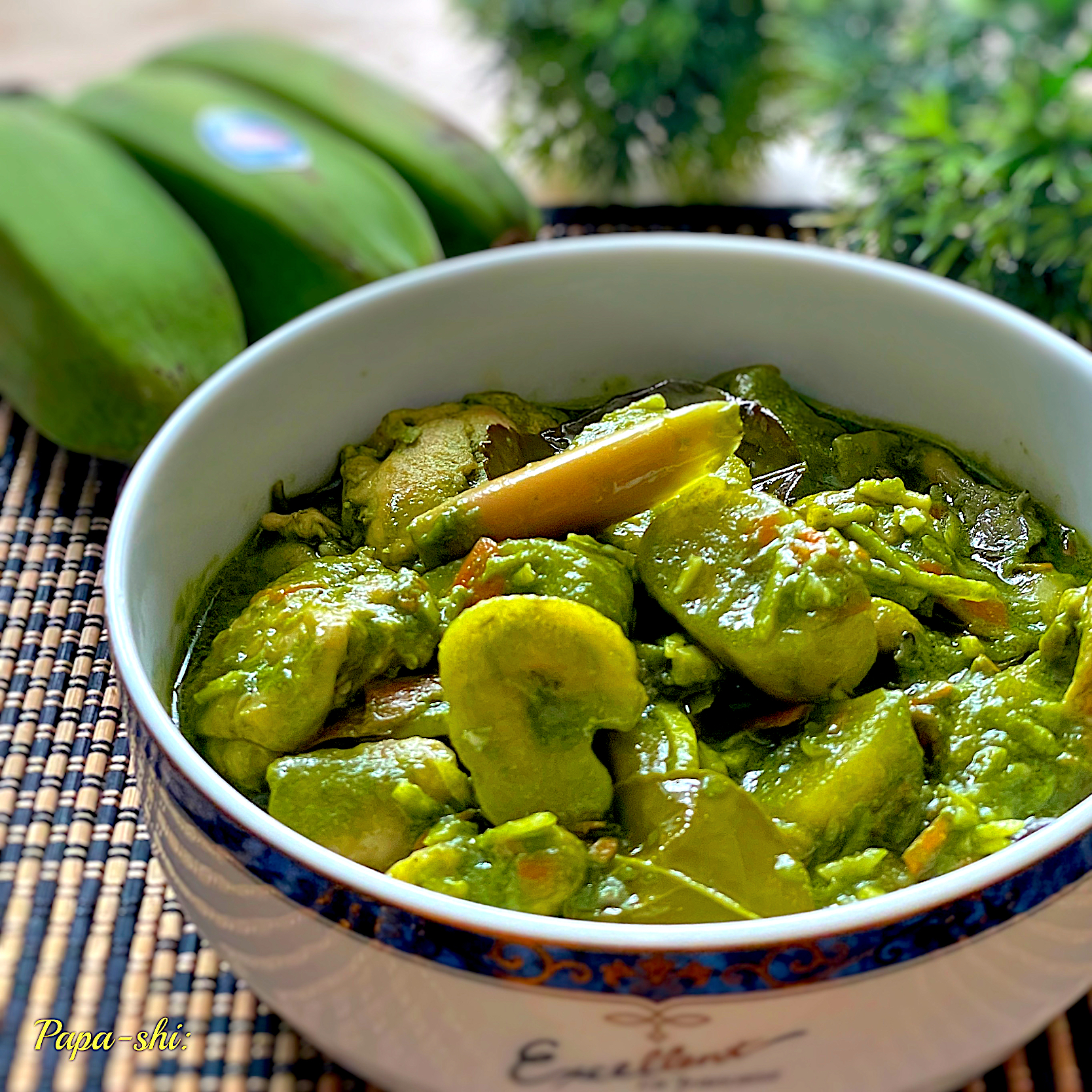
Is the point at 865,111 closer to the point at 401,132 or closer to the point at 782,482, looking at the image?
the point at 401,132

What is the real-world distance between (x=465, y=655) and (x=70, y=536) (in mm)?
860

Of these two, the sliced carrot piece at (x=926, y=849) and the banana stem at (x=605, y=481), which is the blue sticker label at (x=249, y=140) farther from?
the sliced carrot piece at (x=926, y=849)

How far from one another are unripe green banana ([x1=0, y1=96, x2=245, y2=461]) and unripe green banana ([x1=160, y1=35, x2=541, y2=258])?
435 mm

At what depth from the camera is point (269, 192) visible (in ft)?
6.66

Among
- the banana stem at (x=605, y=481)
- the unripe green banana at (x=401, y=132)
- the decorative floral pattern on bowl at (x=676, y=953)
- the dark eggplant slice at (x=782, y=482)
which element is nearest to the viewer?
the decorative floral pattern on bowl at (x=676, y=953)

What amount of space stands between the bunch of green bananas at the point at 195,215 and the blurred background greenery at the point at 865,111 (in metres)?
0.28

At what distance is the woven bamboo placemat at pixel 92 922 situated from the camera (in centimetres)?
111

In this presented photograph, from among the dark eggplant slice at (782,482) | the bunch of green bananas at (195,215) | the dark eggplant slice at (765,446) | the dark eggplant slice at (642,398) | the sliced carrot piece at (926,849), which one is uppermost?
the sliced carrot piece at (926,849)

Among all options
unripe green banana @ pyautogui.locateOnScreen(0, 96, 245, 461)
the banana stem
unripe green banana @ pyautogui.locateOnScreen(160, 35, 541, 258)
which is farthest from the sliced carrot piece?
unripe green banana @ pyautogui.locateOnScreen(160, 35, 541, 258)

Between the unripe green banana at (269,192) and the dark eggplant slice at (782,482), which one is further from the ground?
the dark eggplant slice at (782,482)

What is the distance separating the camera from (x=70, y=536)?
170 cm

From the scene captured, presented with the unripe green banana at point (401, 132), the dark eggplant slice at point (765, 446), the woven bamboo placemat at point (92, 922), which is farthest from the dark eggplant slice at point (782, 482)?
the unripe green banana at point (401, 132)

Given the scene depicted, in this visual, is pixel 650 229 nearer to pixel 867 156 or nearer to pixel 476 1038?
pixel 867 156

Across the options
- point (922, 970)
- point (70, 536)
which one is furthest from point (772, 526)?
point (70, 536)
